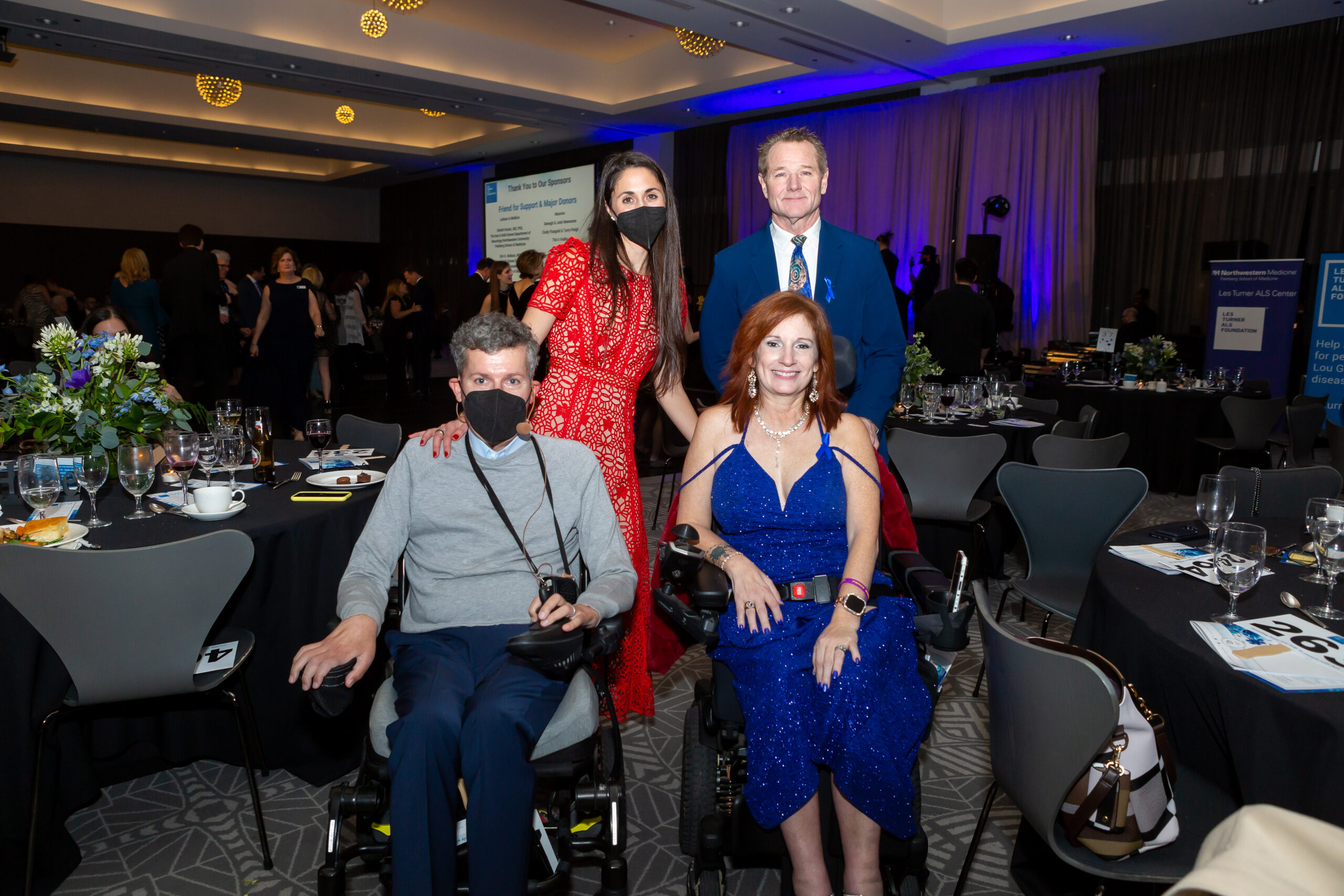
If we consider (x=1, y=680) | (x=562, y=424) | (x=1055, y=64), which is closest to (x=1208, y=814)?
(x=562, y=424)

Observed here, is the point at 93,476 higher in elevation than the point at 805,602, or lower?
higher

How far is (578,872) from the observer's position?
229 cm

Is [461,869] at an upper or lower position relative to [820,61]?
lower

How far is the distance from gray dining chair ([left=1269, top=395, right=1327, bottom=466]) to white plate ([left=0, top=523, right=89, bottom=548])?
6.14 m

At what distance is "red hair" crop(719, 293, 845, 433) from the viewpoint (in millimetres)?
2221

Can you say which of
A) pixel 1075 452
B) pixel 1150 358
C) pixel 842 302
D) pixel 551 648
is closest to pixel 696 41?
pixel 1150 358

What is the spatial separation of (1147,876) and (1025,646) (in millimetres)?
483

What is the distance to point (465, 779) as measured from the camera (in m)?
1.71

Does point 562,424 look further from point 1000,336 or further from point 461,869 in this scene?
point 1000,336

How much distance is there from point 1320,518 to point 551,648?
1.78 m

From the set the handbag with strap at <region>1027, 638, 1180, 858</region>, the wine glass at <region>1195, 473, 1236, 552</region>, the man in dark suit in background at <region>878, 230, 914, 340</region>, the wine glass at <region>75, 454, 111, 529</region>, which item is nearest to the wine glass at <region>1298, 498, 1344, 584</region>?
the wine glass at <region>1195, 473, 1236, 552</region>

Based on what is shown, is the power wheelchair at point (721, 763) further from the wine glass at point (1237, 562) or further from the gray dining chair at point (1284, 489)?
the gray dining chair at point (1284, 489)

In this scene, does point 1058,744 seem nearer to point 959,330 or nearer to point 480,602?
point 480,602

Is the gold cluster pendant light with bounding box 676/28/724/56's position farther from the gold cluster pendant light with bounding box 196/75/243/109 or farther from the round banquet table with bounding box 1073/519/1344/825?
the round banquet table with bounding box 1073/519/1344/825
